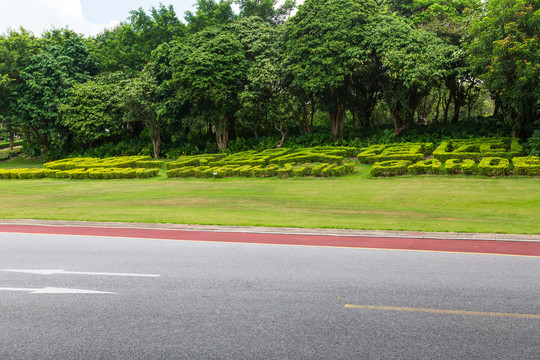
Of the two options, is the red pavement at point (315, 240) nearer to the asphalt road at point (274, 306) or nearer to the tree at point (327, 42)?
the asphalt road at point (274, 306)

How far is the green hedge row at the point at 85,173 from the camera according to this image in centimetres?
2662

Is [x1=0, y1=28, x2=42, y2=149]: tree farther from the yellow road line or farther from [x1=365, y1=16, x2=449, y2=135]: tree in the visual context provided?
the yellow road line

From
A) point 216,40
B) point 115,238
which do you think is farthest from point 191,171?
point 115,238

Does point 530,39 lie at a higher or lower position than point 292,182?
higher

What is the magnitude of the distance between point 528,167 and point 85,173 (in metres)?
27.1

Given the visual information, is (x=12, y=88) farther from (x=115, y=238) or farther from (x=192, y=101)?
(x=115, y=238)

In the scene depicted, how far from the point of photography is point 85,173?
91.2 feet

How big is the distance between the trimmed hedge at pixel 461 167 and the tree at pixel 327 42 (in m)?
10.7

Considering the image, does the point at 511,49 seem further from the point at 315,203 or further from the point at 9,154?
the point at 9,154

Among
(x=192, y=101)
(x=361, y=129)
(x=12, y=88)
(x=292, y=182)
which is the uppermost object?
(x=12, y=88)

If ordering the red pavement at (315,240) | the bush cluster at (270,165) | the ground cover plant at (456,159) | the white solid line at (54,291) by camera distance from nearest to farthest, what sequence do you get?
the white solid line at (54,291)
the red pavement at (315,240)
the ground cover plant at (456,159)
the bush cluster at (270,165)

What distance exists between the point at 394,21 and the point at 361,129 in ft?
28.9

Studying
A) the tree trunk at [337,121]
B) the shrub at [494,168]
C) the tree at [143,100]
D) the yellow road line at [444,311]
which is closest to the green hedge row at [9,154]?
the tree at [143,100]

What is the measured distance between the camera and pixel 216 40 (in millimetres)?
31719
